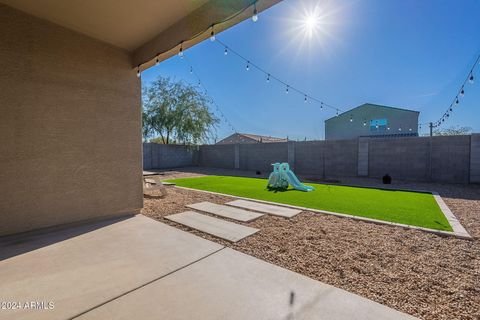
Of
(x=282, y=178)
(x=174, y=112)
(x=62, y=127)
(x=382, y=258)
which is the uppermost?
(x=174, y=112)

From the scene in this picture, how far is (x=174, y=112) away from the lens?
1466 centimetres

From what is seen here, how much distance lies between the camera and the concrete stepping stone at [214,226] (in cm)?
299

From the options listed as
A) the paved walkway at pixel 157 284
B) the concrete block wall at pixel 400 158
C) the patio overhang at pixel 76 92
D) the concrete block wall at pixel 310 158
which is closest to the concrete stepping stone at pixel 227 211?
the paved walkway at pixel 157 284

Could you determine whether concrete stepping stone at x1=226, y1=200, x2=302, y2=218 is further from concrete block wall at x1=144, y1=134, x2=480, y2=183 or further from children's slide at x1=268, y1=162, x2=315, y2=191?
concrete block wall at x1=144, y1=134, x2=480, y2=183

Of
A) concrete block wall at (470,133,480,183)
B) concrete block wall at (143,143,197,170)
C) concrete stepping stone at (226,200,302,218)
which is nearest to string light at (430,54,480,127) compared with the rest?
concrete block wall at (470,133,480,183)

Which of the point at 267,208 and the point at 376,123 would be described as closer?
the point at 267,208

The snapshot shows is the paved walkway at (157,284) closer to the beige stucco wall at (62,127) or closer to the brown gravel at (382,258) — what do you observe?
the brown gravel at (382,258)

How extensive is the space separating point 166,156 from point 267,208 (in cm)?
1172

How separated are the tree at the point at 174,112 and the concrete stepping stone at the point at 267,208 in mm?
10945

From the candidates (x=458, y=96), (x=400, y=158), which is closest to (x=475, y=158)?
(x=400, y=158)

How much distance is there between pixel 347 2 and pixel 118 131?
16.7 feet

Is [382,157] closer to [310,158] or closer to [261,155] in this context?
[310,158]

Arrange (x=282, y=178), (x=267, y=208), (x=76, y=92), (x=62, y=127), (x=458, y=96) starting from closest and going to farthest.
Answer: (x=62, y=127) < (x=76, y=92) < (x=267, y=208) < (x=458, y=96) < (x=282, y=178)

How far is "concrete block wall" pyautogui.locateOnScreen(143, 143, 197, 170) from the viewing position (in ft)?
44.7
